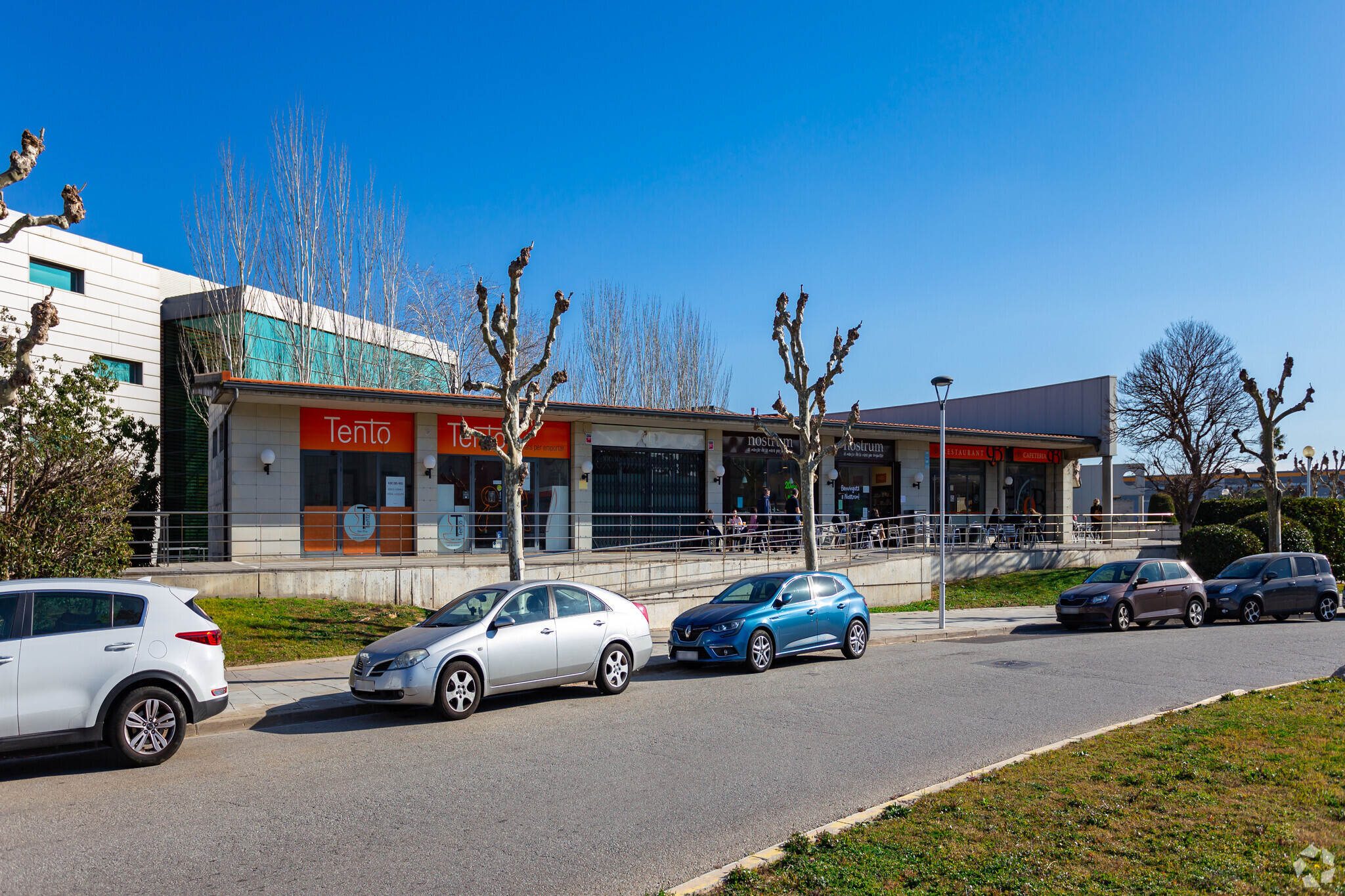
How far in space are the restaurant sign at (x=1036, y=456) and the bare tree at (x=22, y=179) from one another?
3188cm

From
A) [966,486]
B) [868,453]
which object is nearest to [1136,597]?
[868,453]

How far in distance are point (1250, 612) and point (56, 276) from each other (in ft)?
145

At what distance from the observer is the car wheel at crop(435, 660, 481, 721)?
31.9 ft

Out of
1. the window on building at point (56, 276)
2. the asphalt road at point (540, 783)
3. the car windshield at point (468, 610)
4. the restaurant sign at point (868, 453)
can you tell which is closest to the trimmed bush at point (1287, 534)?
the restaurant sign at point (868, 453)

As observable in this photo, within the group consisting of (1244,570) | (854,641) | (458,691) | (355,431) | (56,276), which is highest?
(56,276)

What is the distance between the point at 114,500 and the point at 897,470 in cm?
2426

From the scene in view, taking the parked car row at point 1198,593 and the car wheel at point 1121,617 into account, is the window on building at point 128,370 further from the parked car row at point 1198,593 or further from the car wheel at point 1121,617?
the car wheel at point 1121,617

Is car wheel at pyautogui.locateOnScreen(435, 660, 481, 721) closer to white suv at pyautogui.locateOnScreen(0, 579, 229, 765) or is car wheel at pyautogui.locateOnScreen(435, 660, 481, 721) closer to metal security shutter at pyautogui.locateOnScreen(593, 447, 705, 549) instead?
white suv at pyautogui.locateOnScreen(0, 579, 229, 765)

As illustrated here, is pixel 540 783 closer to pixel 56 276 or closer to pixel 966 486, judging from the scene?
pixel 966 486

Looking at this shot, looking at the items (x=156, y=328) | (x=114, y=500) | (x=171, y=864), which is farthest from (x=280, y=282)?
(x=171, y=864)

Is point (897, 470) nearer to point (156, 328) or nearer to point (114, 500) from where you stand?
point (114, 500)

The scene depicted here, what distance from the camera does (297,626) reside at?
14211mm

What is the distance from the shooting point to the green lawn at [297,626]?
13.0m

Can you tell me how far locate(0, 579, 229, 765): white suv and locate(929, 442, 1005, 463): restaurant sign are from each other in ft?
89.3
